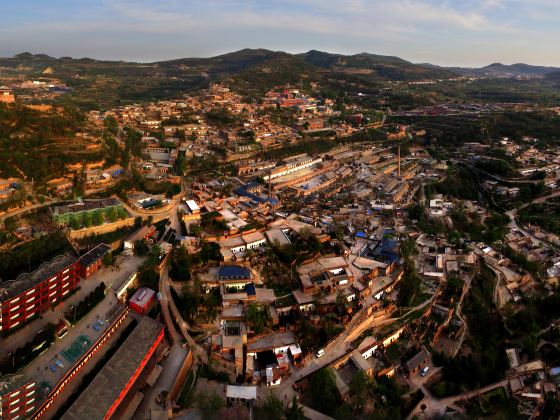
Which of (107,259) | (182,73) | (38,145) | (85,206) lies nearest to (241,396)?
(107,259)

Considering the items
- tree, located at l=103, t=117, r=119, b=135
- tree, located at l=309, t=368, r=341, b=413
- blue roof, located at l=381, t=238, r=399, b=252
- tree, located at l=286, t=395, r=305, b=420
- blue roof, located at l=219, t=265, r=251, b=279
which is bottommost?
tree, located at l=309, t=368, r=341, b=413

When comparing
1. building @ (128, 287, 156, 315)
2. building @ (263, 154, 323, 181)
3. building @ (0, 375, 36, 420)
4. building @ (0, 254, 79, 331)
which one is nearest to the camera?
building @ (0, 375, 36, 420)

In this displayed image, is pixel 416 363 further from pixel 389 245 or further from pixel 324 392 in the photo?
pixel 389 245

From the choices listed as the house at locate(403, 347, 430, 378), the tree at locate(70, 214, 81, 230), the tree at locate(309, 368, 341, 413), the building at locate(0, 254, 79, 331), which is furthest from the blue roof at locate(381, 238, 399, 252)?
the tree at locate(70, 214, 81, 230)

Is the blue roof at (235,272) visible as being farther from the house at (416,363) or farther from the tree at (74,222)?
the tree at (74,222)

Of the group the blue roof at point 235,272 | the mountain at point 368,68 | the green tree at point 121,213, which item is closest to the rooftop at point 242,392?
the blue roof at point 235,272

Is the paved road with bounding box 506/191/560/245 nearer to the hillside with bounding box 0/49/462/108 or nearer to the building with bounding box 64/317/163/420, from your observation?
the building with bounding box 64/317/163/420
